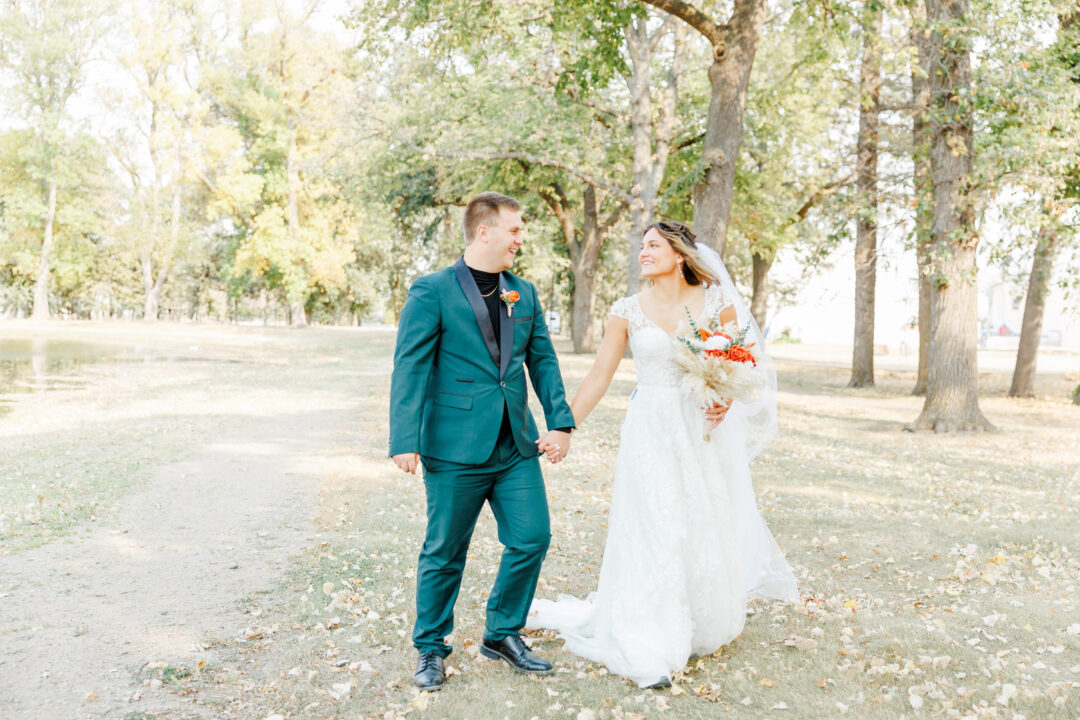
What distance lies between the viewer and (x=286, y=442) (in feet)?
41.3

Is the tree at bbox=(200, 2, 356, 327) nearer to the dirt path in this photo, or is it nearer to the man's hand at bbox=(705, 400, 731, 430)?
the dirt path

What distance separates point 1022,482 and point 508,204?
8.96m

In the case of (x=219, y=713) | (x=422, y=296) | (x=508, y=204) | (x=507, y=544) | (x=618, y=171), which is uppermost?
(x=618, y=171)

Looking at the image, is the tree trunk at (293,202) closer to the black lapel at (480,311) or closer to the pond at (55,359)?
the pond at (55,359)

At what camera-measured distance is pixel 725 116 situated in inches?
555

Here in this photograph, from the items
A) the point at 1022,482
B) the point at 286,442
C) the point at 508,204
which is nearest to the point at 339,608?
the point at 508,204

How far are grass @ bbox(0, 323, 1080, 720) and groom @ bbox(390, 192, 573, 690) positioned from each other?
0.46 m

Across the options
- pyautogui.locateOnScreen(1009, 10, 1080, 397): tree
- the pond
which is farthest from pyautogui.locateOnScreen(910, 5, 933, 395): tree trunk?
the pond

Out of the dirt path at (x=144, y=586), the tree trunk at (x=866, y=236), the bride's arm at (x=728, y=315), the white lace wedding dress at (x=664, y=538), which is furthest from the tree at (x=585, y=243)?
the white lace wedding dress at (x=664, y=538)

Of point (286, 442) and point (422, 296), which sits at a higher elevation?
point (422, 296)

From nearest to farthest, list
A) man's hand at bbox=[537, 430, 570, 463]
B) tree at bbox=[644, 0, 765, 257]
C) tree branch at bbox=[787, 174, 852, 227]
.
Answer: man's hand at bbox=[537, 430, 570, 463] → tree at bbox=[644, 0, 765, 257] → tree branch at bbox=[787, 174, 852, 227]

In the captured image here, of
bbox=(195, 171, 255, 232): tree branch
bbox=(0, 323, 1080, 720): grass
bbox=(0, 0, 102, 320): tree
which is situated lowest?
bbox=(0, 323, 1080, 720): grass

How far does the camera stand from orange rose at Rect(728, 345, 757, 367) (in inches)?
185

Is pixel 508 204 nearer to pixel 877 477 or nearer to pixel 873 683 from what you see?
pixel 873 683
